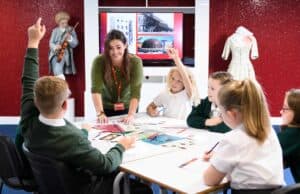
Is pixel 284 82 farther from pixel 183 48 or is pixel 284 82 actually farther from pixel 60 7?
pixel 60 7

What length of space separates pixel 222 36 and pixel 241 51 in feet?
1.45

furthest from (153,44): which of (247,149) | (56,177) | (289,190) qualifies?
(289,190)

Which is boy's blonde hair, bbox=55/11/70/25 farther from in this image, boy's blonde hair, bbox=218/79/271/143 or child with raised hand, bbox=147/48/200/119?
boy's blonde hair, bbox=218/79/271/143

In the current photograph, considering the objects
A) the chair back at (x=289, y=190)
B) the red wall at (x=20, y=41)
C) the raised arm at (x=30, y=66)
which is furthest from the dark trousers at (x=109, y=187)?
the red wall at (x=20, y=41)

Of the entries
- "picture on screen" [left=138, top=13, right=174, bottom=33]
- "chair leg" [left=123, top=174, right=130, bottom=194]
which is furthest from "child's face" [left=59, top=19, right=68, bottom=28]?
"chair leg" [left=123, top=174, right=130, bottom=194]

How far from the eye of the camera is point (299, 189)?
4.95ft

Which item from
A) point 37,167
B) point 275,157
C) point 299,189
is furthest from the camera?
point 37,167

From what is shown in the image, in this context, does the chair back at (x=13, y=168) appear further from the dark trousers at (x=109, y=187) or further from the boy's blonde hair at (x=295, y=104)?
the boy's blonde hair at (x=295, y=104)

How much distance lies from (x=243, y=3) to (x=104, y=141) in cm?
396

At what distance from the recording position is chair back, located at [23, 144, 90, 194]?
183 cm

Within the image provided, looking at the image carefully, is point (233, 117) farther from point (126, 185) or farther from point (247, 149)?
point (126, 185)

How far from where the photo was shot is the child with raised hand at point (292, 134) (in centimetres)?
202

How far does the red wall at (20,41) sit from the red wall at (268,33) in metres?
1.89

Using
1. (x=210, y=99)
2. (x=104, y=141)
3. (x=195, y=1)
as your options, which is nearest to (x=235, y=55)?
(x=195, y=1)
